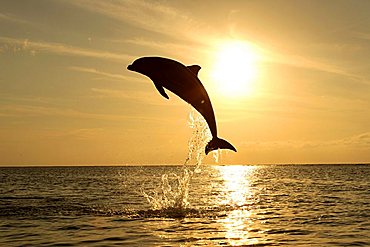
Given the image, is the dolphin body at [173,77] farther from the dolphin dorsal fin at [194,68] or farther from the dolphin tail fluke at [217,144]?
the dolphin tail fluke at [217,144]

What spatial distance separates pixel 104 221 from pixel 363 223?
41.1 feet

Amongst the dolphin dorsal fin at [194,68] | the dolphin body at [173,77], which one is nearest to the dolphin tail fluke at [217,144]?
the dolphin body at [173,77]

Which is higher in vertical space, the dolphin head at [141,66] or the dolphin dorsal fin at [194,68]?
the dolphin dorsal fin at [194,68]

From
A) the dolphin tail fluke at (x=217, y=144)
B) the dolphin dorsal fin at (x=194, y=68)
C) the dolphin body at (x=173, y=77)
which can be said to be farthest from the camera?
the dolphin tail fluke at (x=217, y=144)

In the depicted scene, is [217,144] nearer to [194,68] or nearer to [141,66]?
[194,68]


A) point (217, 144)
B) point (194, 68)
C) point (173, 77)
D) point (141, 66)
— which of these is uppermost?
point (194, 68)

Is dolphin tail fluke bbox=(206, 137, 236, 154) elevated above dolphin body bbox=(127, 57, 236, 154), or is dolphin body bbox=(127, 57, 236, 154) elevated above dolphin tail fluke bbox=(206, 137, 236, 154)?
dolphin body bbox=(127, 57, 236, 154)

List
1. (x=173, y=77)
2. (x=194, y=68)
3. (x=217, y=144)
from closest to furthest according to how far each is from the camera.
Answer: (x=173, y=77) < (x=194, y=68) < (x=217, y=144)

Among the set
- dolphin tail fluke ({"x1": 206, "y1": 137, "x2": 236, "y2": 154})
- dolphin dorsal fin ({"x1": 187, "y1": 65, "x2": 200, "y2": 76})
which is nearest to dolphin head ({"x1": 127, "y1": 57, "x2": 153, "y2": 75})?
dolphin dorsal fin ({"x1": 187, "y1": 65, "x2": 200, "y2": 76})

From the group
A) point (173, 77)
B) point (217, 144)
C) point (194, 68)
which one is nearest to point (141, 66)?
point (173, 77)

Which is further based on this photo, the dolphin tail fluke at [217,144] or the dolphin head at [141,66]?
the dolphin tail fluke at [217,144]

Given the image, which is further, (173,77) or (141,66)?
(141,66)

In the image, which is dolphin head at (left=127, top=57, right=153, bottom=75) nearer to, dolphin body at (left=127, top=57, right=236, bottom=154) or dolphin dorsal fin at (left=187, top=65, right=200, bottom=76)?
dolphin body at (left=127, top=57, right=236, bottom=154)

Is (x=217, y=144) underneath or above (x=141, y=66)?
underneath
